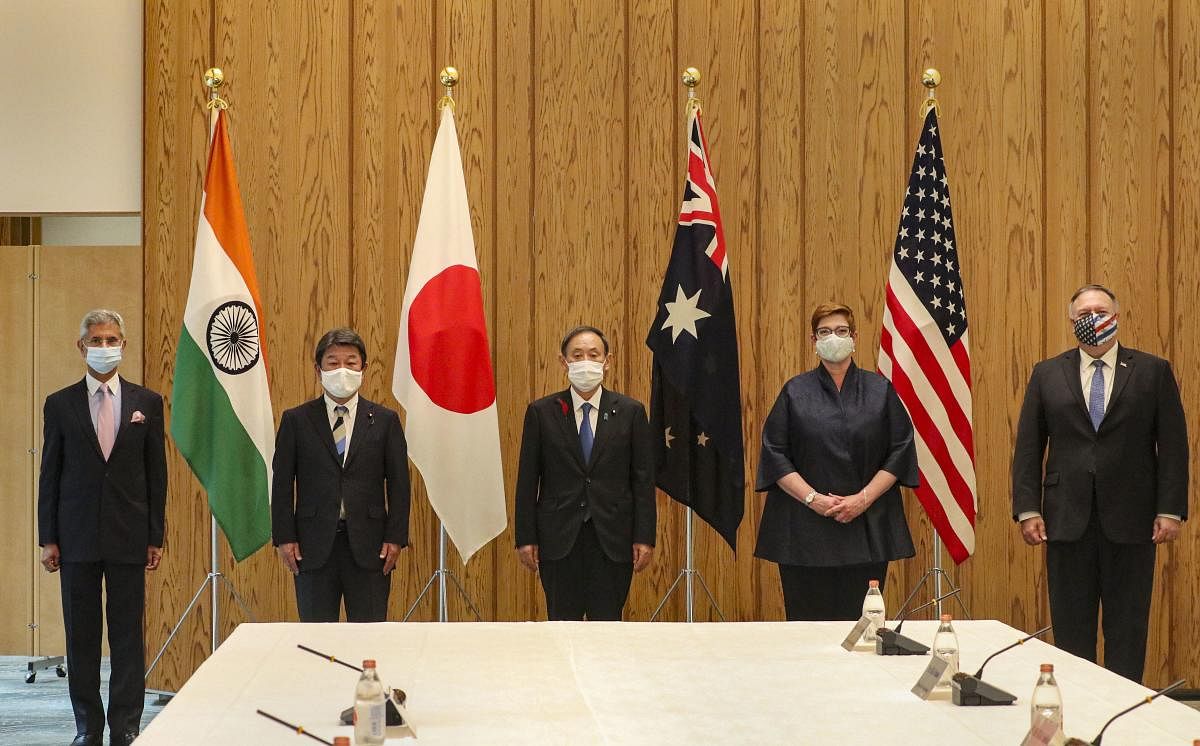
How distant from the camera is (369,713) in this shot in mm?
1972

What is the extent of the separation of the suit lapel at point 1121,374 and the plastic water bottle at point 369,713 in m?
3.47

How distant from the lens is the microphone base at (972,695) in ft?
7.60

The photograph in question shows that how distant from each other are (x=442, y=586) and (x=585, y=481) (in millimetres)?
919

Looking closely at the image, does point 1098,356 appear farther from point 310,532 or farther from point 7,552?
point 7,552

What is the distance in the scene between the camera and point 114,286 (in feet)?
20.2

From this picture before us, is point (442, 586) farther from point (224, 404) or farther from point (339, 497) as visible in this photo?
point (224, 404)

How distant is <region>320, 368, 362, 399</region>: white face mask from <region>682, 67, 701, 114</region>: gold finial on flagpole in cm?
186

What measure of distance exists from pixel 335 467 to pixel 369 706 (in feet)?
8.66

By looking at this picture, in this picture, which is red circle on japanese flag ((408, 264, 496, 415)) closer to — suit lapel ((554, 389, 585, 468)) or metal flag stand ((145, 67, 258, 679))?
suit lapel ((554, 389, 585, 468))

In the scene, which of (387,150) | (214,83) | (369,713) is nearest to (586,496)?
(387,150)

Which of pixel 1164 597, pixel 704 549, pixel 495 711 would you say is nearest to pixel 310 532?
pixel 704 549

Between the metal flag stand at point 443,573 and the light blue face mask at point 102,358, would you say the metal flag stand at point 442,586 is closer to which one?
the metal flag stand at point 443,573

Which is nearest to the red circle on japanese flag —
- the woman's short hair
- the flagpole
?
the flagpole

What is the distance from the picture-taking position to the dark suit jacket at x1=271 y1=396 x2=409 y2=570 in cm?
448
